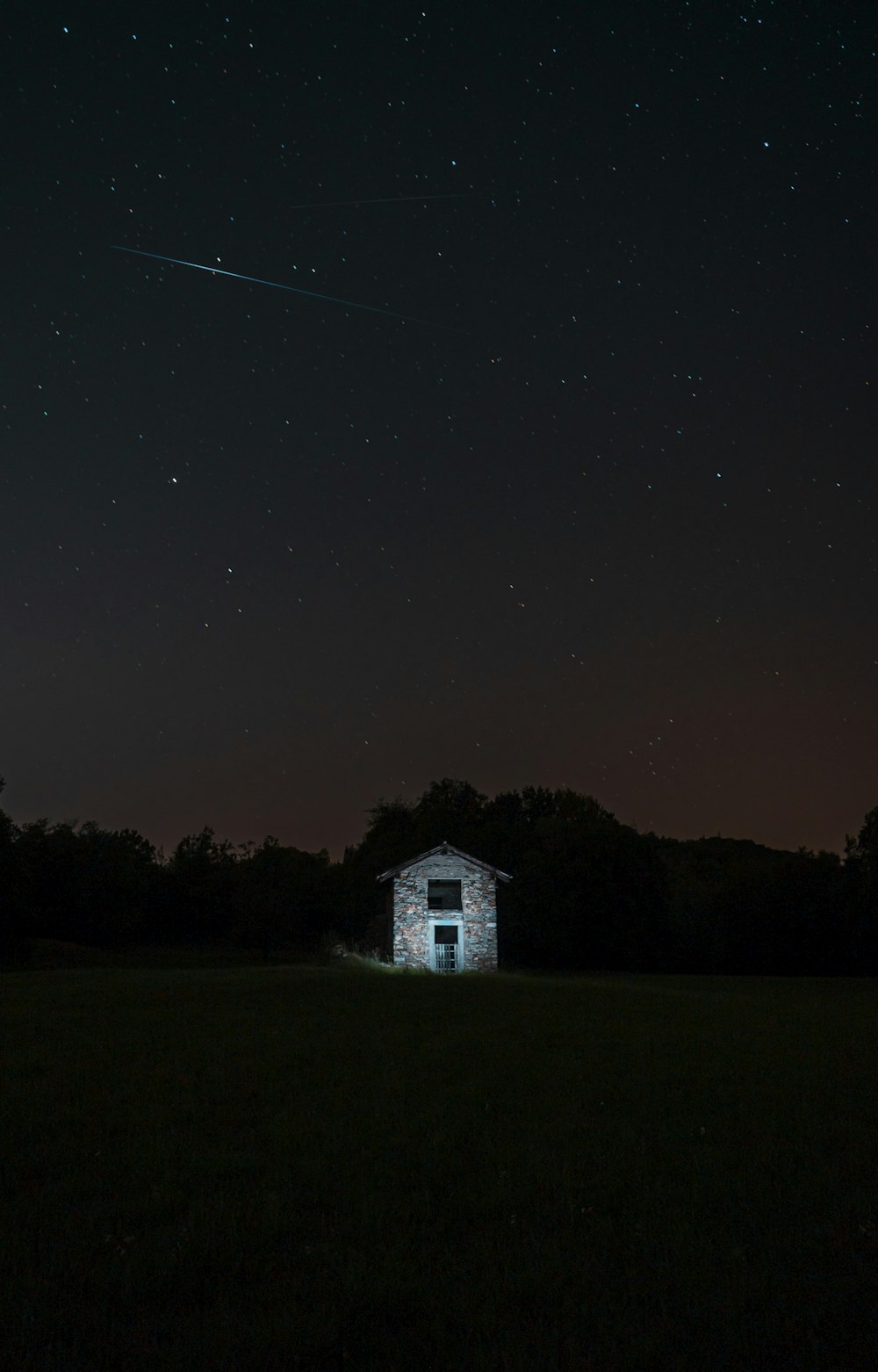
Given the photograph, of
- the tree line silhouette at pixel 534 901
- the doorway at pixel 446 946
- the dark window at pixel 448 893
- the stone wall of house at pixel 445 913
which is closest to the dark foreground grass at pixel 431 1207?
the stone wall of house at pixel 445 913

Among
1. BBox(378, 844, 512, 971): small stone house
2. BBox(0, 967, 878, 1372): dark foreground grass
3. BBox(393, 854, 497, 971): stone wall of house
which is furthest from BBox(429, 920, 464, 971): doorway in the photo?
BBox(0, 967, 878, 1372): dark foreground grass

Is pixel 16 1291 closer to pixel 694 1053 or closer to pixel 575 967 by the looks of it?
pixel 694 1053

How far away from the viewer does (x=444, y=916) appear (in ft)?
125

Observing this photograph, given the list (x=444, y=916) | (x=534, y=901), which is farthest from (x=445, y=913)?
(x=534, y=901)

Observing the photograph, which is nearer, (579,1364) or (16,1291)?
(579,1364)

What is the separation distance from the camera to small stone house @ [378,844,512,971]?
124 ft

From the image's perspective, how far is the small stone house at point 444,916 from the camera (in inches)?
1484

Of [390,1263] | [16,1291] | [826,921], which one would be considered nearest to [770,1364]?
[390,1263]

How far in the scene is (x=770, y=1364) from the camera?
4.29 m

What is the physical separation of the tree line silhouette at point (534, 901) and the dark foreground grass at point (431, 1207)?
31213 mm

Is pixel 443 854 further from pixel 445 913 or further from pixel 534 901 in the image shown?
pixel 534 901

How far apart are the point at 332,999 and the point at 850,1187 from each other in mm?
13578

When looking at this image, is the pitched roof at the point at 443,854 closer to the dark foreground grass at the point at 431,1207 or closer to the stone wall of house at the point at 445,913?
the stone wall of house at the point at 445,913

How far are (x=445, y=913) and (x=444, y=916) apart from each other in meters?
0.15
